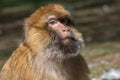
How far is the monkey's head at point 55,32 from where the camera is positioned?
5277 millimetres

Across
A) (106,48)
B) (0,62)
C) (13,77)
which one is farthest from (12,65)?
(106,48)

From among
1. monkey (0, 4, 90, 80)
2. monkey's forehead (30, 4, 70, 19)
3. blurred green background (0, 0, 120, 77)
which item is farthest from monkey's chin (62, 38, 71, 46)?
blurred green background (0, 0, 120, 77)

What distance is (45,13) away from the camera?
5414mm

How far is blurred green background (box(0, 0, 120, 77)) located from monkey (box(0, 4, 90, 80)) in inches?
111

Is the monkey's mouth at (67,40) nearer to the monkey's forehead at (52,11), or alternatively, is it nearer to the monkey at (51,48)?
the monkey at (51,48)

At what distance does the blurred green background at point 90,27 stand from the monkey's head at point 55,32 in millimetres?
2917

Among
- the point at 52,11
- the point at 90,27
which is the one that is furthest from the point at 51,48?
the point at 90,27

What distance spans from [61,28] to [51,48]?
225 millimetres

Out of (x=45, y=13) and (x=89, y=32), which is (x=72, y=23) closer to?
(x=45, y=13)

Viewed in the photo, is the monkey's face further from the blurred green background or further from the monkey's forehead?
the blurred green background

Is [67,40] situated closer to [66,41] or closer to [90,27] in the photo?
[66,41]

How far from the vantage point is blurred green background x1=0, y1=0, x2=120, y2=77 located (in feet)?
35.2

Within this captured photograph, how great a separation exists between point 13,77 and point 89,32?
875cm

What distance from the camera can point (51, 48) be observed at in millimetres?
5320
